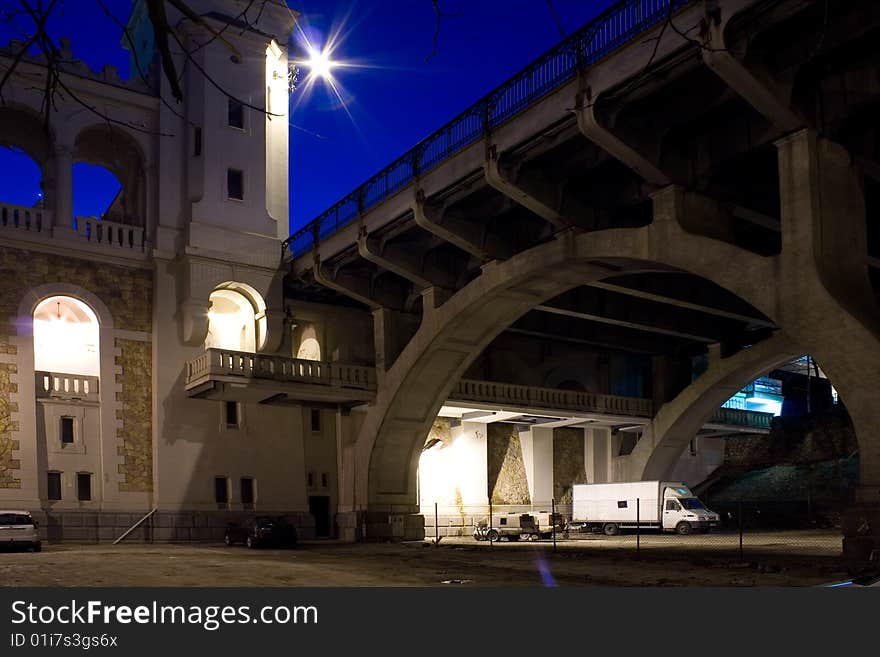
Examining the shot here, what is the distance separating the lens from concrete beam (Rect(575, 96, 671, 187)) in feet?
76.4

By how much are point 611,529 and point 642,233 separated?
20.3 metres

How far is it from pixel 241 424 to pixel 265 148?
→ 1152 cm

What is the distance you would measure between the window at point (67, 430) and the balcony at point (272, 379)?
427 cm

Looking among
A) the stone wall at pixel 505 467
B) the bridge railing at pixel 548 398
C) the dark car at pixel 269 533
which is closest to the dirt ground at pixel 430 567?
the dark car at pixel 269 533

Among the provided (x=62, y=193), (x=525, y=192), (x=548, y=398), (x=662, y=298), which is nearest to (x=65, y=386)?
(x=62, y=193)

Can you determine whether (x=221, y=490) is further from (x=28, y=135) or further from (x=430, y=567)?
(x=430, y=567)

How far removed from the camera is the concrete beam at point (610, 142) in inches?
917

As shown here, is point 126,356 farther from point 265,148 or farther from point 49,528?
point 265,148

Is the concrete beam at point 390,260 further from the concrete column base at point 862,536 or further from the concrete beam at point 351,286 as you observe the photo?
the concrete column base at point 862,536

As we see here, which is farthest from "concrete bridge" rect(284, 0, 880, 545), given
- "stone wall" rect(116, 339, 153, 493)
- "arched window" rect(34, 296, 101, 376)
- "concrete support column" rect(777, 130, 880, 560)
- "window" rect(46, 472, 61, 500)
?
"window" rect(46, 472, 61, 500)

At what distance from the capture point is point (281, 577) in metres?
18.0

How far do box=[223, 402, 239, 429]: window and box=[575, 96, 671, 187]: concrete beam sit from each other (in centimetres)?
1952

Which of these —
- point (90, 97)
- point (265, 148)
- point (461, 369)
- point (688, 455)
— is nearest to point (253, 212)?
point (265, 148)

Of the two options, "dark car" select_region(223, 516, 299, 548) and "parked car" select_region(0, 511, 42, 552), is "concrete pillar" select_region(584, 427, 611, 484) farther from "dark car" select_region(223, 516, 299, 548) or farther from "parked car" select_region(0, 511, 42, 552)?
"parked car" select_region(0, 511, 42, 552)
